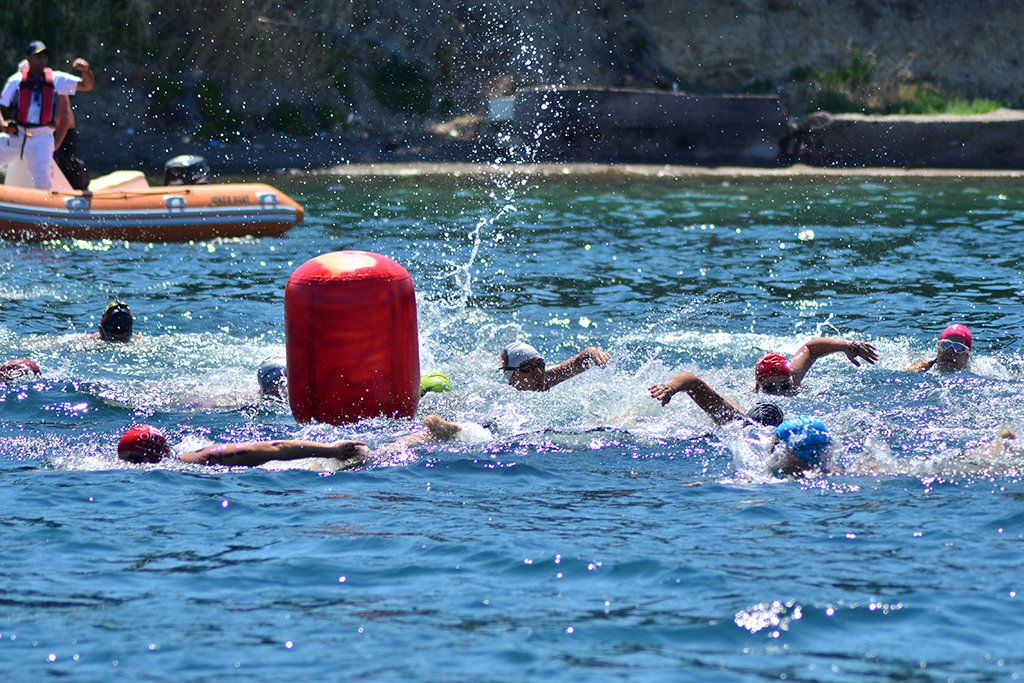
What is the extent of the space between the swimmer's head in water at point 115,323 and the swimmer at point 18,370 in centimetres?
114

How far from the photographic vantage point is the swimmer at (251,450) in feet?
24.9

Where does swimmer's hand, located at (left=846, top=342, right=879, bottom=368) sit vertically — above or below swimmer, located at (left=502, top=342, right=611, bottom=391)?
above

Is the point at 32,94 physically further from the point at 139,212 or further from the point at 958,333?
the point at 958,333

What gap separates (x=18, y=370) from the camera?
9828 millimetres

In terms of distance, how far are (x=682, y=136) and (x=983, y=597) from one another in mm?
21756

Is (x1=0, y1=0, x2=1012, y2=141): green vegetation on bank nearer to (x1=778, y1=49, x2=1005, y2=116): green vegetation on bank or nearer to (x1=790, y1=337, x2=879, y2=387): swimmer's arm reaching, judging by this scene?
(x1=778, y1=49, x2=1005, y2=116): green vegetation on bank

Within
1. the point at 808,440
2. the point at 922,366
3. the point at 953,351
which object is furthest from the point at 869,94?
the point at 808,440

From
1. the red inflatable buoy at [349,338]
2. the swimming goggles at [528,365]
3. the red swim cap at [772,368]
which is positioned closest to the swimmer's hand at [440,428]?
the red inflatable buoy at [349,338]

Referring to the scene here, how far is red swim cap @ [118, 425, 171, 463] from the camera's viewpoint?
25.6 ft

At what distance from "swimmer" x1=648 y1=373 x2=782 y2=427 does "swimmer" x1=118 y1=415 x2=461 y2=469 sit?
1.63 m

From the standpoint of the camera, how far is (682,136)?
26438 mm

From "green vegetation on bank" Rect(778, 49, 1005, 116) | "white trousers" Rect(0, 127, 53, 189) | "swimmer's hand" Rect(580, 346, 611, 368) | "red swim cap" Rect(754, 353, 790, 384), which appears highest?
"green vegetation on bank" Rect(778, 49, 1005, 116)

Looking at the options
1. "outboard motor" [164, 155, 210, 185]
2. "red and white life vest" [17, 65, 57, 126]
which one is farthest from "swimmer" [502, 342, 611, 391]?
"outboard motor" [164, 155, 210, 185]

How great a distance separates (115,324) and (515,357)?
4.04m
